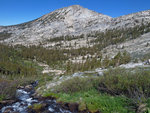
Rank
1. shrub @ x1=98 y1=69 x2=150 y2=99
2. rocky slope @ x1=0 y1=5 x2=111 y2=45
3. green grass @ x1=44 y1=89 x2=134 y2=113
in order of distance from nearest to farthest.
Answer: green grass @ x1=44 y1=89 x2=134 y2=113 → shrub @ x1=98 y1=69 x2=150 y2=99 → rocky slope @ x1=0 y1=5 x2=111 y2=45

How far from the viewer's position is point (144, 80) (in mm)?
9125

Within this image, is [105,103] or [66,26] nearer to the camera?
[105,103]

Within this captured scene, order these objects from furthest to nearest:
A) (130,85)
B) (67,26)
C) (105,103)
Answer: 1. (67,26)
2. (130,85)
3. (105,103)

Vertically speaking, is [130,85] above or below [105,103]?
above

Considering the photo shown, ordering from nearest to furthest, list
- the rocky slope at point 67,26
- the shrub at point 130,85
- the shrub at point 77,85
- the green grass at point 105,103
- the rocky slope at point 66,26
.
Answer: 1. the green grass at point 105,103
2. the shrub at point 130,85
3. the shrub at point 77,85
4. the rocky slope at point 67,26
5. the rocky slope at point 66,26

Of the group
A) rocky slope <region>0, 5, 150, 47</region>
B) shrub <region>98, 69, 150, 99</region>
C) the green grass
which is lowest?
the green grass

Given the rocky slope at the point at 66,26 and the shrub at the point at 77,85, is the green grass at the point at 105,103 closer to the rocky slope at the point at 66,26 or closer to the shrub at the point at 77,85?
the shrub at the point at 77,85

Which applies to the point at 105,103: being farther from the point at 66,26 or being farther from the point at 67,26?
the point at 66,26

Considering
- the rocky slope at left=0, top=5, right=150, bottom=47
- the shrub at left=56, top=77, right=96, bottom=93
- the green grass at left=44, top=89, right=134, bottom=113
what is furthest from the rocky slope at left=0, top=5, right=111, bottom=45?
the green grass at left=44, top=89, right=134, bottom=113

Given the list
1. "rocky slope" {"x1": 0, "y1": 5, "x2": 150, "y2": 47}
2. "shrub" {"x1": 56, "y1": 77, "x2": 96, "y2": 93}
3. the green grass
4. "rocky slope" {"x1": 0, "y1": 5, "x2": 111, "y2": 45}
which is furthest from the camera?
"rocky slope" {"x1": 0, "y1": 5, "x2": 111, "y2": 45}

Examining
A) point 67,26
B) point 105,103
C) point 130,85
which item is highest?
point 67,26

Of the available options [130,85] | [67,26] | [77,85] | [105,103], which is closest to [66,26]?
[67,26]

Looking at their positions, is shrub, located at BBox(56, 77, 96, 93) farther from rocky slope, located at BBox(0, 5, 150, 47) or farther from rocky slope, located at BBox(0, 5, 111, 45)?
rocky slope, located at BBox(0, 5, 111, 45)

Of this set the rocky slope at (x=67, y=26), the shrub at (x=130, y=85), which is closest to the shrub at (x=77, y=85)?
the shrub at (x=130, y=85)
